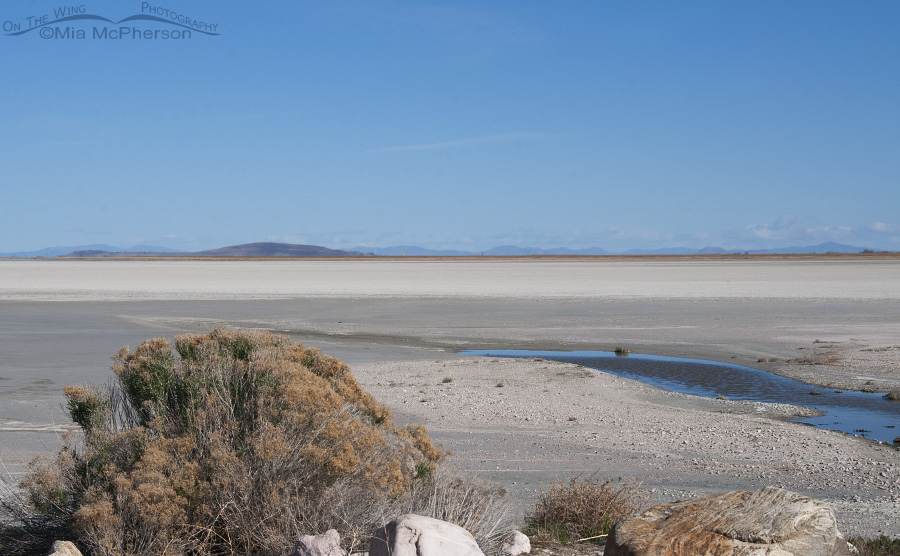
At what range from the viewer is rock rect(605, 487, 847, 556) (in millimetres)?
3955

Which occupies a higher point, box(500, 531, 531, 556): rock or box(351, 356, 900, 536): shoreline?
box(500, 531, 531, 556): rock

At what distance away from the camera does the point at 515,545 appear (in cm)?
495

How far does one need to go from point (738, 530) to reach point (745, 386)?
1118cm

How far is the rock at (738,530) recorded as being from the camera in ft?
13.0

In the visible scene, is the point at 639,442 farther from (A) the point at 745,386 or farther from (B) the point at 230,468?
(B) the point at 230,468

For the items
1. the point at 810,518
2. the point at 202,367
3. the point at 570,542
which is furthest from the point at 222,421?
the point at 810,518

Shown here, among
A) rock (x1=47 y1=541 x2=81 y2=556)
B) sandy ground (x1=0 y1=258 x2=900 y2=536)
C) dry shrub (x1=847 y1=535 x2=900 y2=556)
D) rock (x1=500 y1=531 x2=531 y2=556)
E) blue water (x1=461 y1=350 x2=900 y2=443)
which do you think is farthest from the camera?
blue water (x1=461 y1=350 x2=900 y2=443)

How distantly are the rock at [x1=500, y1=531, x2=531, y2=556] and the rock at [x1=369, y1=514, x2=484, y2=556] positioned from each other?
72cm

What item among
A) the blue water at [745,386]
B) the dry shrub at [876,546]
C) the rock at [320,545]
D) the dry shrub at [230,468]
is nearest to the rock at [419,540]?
the rock at [320,545]

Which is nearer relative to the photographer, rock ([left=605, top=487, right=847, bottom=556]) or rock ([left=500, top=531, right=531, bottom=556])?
rock ([left=605, top=487, right=847, bottom=556])

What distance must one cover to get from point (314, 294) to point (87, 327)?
1512 cm

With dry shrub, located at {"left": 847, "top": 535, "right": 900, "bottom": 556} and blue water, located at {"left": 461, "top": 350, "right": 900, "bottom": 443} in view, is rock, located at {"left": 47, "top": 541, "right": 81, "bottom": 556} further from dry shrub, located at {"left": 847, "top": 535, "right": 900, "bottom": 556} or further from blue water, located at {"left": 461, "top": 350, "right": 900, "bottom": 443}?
blue water, located at {"left": 461, "top": 350, "right": 900, "bottom": 443}

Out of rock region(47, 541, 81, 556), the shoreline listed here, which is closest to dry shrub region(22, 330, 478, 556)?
rock region(47, 541, 81, 556)

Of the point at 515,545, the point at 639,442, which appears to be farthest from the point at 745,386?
the point at 515,545
